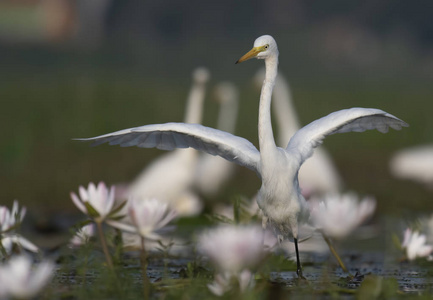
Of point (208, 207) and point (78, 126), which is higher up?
point (78, 126)

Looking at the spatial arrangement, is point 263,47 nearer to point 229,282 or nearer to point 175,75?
point 229,282

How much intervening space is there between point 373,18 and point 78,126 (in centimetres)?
2361

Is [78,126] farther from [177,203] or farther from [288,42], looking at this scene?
[288,42]

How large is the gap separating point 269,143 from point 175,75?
1943cm

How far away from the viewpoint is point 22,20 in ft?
95.5

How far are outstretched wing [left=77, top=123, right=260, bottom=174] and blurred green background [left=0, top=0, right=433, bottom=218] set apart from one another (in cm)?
205

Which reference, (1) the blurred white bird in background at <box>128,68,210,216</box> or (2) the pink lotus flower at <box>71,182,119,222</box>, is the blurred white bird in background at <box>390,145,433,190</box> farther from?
(2) the pink lotus flower at <box>71,182,119,222</box>

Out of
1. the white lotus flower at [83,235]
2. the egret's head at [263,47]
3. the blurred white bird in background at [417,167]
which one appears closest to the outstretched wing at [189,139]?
the egret's head at [263,47]

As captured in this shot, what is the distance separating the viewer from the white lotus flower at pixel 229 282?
249 centimetres

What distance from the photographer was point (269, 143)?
3.68m

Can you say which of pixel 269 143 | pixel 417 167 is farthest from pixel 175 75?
pixel 269 143

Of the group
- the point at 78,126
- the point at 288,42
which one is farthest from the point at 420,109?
the point at 288,42

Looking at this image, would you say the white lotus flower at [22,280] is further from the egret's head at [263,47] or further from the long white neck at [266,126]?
the egret's head at [263,47]

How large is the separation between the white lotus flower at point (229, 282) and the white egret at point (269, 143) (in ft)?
3.44
